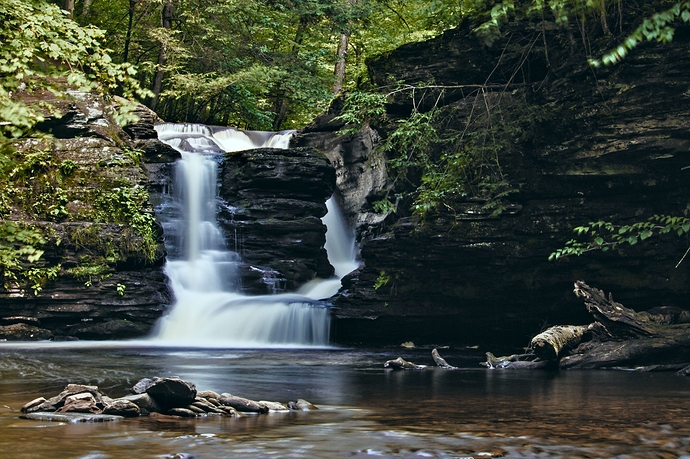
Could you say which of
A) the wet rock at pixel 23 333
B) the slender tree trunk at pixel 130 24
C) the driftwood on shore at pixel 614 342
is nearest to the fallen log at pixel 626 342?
the driftwood on shore at pixel 614 342

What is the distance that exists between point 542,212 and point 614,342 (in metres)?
3.28

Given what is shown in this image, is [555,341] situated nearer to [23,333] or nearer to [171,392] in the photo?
[171,392]

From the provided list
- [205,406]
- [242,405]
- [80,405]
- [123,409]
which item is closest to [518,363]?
[242,405]

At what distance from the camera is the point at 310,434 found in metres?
5.74

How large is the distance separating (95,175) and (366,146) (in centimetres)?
795

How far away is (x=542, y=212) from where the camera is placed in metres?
14.3

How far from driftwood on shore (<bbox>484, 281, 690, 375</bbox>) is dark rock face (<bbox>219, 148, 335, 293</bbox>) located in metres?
8.54

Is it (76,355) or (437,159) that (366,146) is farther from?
(76,355)

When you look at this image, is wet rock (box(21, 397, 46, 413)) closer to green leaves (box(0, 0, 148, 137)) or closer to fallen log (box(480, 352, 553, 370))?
green leaves (box(0, 0, 148, 137))

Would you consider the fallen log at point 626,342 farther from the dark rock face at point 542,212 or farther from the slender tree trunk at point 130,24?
the slender tree trunk at point 130,24

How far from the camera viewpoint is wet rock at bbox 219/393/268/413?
22.7 feet

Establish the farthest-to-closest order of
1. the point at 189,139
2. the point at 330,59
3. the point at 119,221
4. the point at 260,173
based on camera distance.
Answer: the point at 330,59 < the point at 189,139 < the point at 260,173 < the point at 119,221

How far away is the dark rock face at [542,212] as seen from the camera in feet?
41.9

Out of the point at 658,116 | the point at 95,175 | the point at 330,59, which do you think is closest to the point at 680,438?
the point at 658,116
